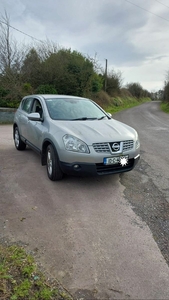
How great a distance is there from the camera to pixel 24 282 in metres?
1.86

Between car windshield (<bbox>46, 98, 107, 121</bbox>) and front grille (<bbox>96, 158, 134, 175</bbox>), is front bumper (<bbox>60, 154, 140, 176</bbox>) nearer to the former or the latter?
front grille (<bbox>96, 158, 134, 175</bbox>)

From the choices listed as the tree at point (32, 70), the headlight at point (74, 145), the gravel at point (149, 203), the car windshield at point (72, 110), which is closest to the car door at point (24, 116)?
the car windshield at point (72, 110)

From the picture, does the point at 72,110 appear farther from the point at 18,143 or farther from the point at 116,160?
the point at 18,143

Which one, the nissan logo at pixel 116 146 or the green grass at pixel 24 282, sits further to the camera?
the nissan logo at pixel 116 146

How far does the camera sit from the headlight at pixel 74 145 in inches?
136

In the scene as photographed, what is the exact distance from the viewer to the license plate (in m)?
3.51

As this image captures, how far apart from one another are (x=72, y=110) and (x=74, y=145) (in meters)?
1.40

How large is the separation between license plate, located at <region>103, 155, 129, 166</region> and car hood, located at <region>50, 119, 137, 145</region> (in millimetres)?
308

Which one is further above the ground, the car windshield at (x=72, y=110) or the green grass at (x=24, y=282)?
the car windshield at (x=72, y=110)

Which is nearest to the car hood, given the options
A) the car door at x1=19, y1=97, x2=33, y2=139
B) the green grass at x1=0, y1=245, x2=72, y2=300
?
the car door at x1=19, y1=97, x2=33, y2=139

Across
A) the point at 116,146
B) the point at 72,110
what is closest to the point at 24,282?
the point at 116,146

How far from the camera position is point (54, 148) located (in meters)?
3.75

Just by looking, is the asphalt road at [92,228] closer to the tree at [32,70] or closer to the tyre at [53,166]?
the tyre at [53,166]

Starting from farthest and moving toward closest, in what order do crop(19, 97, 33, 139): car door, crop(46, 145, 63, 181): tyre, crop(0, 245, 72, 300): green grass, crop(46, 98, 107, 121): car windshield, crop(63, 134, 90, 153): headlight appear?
crop(19, 97, 33, 139): car door → crop(46, 98, 107, 121): car windshield → crop(46, 145, 63, 181): tyre → crop(63, 134, 90, 153): headlight → crop(0, 245, 72, 300): green grass
